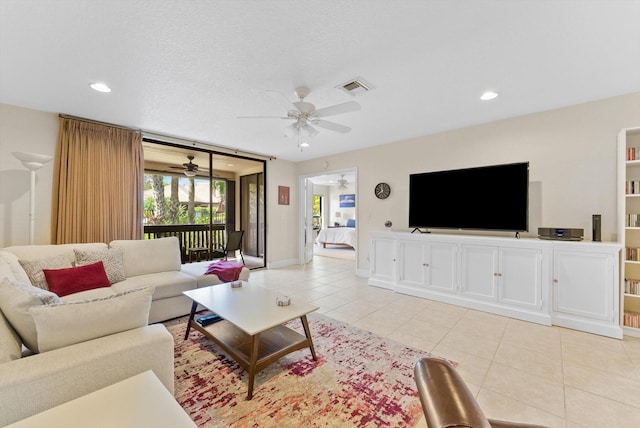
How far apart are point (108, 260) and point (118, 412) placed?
8.62ft

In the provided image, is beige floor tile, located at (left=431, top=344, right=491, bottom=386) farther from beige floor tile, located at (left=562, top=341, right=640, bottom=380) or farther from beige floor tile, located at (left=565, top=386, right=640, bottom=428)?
beige floor tile, located at (left=562, top=341, right=640, bottom=380)

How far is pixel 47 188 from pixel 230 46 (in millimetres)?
3279

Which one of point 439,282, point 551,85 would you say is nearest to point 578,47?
point 551,85

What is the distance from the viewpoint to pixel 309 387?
6.18ft

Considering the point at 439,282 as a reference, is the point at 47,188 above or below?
above

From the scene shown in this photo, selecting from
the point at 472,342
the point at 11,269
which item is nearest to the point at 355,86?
the point at 472,342

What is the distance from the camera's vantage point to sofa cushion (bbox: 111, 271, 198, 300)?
2.86 m

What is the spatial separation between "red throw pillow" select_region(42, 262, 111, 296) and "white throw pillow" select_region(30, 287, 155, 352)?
1.72m

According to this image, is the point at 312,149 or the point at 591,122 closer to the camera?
the point at 591,122

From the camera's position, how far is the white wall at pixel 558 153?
9.43 feet

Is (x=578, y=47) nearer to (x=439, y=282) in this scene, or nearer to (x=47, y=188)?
(x=439, y=282)

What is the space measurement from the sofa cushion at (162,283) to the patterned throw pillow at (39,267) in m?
0.52

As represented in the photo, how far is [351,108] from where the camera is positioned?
2.40 metres

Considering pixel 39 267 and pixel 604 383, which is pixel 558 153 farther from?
pixel 39 267
